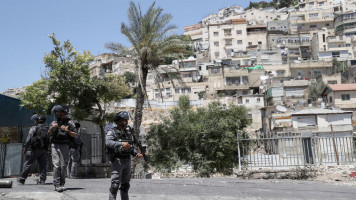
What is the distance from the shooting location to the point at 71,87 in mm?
17453

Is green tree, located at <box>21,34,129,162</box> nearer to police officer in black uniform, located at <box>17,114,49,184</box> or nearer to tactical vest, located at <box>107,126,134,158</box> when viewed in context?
police officer in black uniform, located at <box>17,114,49,184</box>

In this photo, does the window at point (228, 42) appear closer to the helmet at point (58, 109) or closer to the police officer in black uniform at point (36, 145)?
the police officer in black uniform at point (36, 145)

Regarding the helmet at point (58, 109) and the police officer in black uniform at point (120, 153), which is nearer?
the police officer in black uniform at point (120, 153)

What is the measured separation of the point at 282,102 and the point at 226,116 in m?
36.2

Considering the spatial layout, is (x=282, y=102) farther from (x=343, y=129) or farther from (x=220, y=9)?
(x=220, y=9)

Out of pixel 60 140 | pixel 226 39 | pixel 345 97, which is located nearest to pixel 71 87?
pixel 60 140

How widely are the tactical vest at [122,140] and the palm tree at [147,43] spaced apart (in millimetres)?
12588

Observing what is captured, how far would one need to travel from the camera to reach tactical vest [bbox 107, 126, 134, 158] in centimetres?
594

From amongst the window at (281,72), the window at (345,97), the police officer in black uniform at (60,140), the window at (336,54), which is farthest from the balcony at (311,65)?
the police officer in black uniform at (60,140)

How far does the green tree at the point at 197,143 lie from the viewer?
20.1m

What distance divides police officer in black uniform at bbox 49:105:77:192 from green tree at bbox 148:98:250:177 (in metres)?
12.4

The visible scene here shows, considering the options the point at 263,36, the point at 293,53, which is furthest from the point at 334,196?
the point at 263,36

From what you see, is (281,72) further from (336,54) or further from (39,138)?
(39,138)

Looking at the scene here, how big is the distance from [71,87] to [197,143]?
769cm
